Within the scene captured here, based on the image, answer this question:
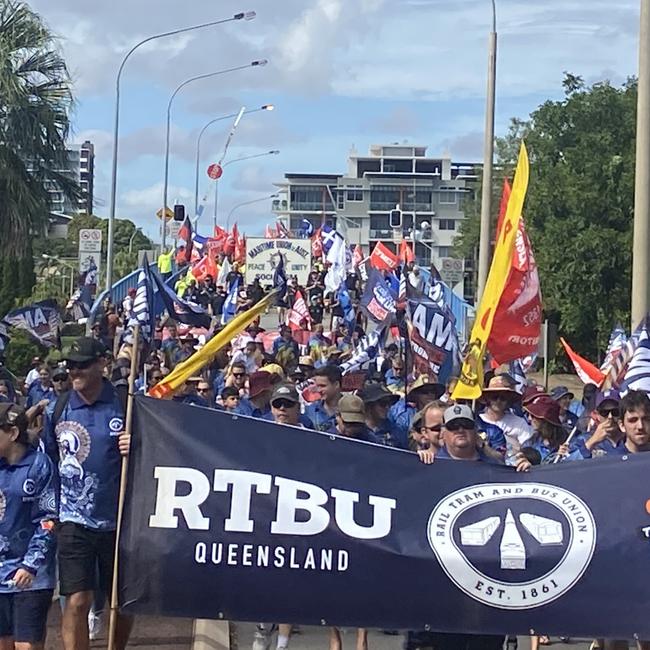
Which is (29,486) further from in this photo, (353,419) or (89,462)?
(353,419)

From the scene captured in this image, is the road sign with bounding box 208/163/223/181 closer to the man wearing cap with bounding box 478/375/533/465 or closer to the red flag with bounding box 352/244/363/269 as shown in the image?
the red flag with bounding box 352/244/363/269

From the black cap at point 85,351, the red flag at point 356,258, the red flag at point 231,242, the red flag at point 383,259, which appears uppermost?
the red flag at point 231,242

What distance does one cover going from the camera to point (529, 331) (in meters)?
10.2

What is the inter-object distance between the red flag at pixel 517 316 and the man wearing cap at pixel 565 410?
1.80 feet

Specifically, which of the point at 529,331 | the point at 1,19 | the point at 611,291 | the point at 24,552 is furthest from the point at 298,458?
the point at 611,291

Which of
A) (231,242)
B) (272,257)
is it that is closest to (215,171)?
(231,242)

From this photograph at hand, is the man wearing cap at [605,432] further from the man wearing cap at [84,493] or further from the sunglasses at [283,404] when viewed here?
the man wearing cap at [84,493]

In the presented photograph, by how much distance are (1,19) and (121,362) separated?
13.0 m

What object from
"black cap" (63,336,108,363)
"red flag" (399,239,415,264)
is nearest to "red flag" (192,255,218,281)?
"red flag" (399,239,415,264)

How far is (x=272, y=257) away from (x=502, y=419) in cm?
2607

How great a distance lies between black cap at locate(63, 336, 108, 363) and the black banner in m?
1.08

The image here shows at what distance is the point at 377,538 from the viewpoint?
20.0 ft

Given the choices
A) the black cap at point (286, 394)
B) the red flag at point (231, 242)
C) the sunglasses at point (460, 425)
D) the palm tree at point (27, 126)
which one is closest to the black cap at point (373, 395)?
the black cap at point (286, 394)

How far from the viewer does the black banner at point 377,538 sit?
5.95 metres
